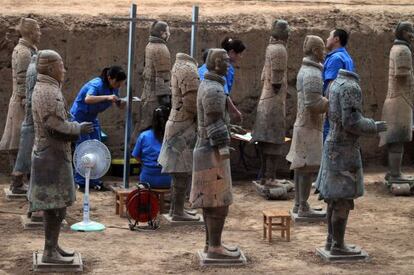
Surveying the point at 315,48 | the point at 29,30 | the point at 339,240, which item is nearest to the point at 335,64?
the point at 315,48

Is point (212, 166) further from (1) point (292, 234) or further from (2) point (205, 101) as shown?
(1) point (292, 234)

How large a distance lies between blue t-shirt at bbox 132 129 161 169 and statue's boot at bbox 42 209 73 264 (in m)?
2.75

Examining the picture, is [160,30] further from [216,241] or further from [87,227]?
[216,241]

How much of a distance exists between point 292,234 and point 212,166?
6.77 feet

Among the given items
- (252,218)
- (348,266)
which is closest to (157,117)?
(252,218)

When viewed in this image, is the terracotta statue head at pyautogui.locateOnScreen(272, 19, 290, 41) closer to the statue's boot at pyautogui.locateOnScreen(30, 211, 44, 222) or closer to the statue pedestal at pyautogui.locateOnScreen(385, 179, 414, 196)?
the statue pedestal at pyautogui.locateOnScreen(385, 179, 414, 196)

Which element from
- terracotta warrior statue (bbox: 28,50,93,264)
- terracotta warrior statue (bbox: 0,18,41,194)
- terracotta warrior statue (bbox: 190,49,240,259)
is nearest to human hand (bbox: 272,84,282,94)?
terracotta warrior statue (bbox: 0,18,41,194)

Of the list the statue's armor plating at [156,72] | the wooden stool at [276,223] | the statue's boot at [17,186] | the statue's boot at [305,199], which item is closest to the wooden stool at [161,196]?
the statue's armor plating at [156,72]

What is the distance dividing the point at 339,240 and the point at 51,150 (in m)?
3.16

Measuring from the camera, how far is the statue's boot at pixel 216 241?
412 inches

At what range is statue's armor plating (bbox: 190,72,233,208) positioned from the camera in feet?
33.7

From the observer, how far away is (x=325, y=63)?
42.9 ft

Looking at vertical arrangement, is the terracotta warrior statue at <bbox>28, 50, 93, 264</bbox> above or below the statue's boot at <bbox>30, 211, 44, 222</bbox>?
above

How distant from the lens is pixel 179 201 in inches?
484
